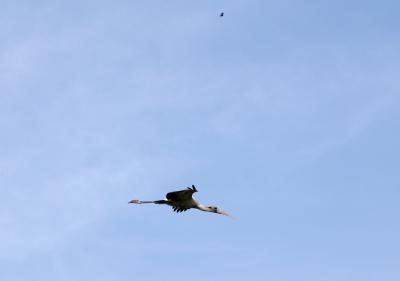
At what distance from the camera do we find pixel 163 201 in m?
132

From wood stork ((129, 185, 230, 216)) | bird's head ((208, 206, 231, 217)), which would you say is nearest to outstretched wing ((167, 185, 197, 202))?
wood stork ((129, 185, 230, 216))

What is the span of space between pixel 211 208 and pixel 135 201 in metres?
8.92

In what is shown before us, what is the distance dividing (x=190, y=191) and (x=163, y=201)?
5.16 m

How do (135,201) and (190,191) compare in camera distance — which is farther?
(135,201)

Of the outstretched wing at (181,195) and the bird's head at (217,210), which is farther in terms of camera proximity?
the bird's head at (217,210)

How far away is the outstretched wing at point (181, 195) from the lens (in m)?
128

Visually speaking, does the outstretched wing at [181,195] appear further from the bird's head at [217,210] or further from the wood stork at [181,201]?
the bird's head at [217,210]

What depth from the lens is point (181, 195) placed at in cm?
12912

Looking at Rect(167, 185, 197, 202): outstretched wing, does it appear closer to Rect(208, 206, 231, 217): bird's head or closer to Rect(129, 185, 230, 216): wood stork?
Rect(129, 185, 230, 216): wood stork

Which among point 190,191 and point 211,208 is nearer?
→ point 190,191

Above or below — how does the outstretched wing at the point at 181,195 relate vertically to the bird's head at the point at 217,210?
below

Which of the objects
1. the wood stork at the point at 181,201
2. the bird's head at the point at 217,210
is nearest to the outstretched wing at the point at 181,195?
the wood stork at the point at 181,201

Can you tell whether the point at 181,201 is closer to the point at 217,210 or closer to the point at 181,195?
the point at 181,195

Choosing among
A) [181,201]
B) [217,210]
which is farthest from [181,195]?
[217,210]
